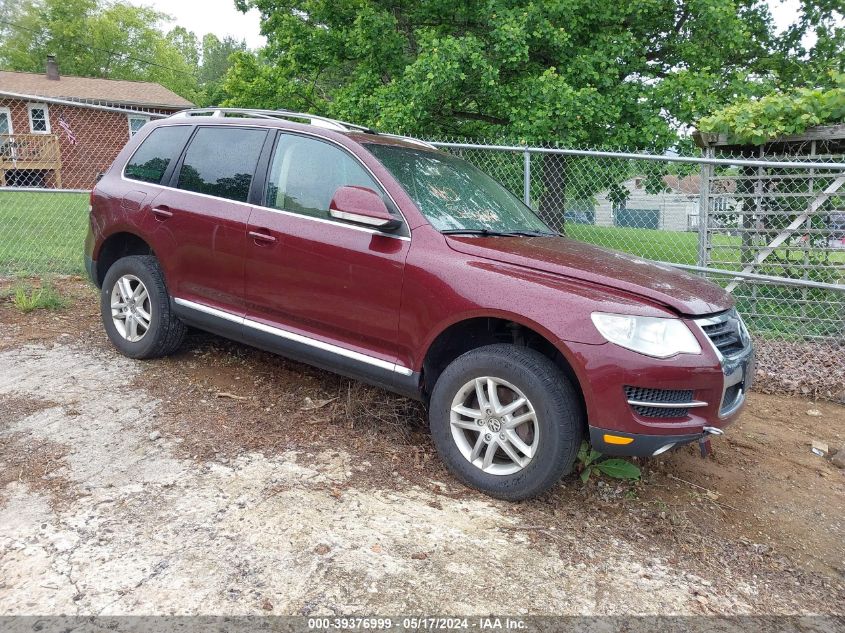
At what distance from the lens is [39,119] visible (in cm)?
2716

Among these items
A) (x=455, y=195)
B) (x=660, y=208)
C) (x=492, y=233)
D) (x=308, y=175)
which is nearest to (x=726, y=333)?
(x=492, y=233)

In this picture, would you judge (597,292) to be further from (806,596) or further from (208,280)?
(208,280)

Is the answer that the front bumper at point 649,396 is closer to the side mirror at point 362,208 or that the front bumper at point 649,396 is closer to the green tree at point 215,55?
the side mirror at point 362,208

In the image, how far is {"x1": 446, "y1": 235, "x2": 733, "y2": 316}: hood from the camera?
10.5 feet

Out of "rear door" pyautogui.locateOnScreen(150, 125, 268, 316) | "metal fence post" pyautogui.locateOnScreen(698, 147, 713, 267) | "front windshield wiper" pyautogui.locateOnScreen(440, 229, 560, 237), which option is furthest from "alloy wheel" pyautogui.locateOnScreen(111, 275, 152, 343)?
"metal fence post" pyautogui.locateOnScreen(698, 147, 713, 267)

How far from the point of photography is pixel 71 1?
4778 cm

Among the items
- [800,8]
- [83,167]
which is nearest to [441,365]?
[800,8]

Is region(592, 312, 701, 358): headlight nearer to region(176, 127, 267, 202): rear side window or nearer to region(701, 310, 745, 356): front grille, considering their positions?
region(701, 310, 745, 356): front grille

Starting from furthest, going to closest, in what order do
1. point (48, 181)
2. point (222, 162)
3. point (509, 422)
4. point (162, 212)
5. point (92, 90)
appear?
1. point (92, 90)
2. point (48, 181)
3. point (162, 212)
4. point (222, 162)
5. point (509, 422)

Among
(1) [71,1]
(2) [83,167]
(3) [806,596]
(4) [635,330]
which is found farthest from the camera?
(1) [71,1]

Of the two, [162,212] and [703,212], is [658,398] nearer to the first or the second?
[162,212]

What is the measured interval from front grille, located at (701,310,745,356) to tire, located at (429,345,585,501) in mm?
708

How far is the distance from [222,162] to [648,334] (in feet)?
9.71

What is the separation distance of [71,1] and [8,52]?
19.3 ft
